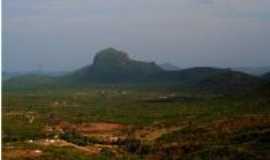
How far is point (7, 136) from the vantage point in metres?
35.6

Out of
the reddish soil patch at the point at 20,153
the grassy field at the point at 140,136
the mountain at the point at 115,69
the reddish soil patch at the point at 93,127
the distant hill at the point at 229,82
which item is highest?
the mountain at the point at 115,69

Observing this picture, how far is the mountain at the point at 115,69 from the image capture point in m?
149

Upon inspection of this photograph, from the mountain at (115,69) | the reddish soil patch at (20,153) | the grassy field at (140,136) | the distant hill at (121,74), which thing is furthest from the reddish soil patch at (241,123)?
the mountain at (115,69)

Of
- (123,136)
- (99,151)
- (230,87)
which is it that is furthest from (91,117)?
(230,87)

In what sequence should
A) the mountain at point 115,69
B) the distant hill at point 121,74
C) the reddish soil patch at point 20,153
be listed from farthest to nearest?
the mountain at point 115,69 → the distant hill at point 121,74 → the reddish soil patch at point 20,153

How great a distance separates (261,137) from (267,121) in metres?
7.30

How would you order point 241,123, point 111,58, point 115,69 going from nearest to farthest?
point 241,123 → point 115,69 → point 111,58

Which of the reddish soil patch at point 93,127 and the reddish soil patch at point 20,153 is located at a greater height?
the reddish soil patch at point 20,153

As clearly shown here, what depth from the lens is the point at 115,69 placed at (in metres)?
154

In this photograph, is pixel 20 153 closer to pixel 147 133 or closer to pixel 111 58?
pixel 147 133

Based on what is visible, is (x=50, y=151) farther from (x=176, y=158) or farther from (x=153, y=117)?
(x=153, y=117)

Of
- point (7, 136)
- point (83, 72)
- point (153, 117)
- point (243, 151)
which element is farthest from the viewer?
point (83, 72)

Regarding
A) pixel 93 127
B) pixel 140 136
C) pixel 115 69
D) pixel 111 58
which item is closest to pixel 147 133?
pixel 140 136

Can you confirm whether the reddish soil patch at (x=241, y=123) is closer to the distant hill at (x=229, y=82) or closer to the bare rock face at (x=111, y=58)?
the distant hill at (x=229, y=82)
